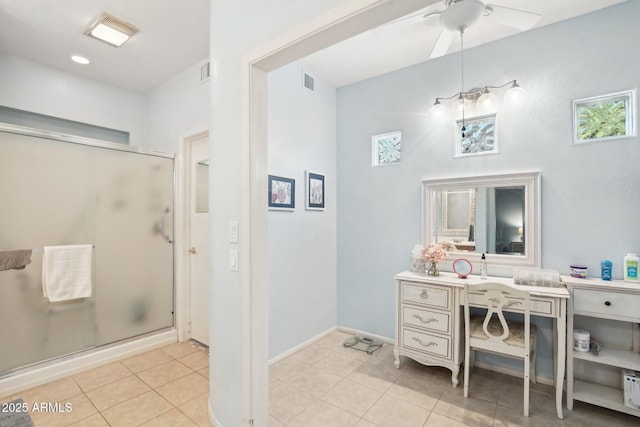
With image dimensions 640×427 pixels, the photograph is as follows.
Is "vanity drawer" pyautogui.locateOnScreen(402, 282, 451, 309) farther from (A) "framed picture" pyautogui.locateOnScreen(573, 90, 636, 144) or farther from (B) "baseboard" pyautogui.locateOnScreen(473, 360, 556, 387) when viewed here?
(A) "framed picture" pyautogui.locateOnScreen(573, 90, 636, 144)

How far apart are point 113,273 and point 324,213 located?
7.26ft

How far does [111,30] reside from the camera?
2.51m

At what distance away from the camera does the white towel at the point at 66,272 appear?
2.51 m

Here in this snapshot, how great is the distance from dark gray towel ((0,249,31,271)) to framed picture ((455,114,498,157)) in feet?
12.2

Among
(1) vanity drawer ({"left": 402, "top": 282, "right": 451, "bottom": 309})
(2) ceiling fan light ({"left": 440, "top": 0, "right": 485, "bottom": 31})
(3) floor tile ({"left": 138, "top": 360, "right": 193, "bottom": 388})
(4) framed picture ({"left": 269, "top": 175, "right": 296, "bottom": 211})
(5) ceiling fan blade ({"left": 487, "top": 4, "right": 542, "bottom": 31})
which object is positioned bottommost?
(3) floor tile ({"left": 138, "top": 360, "right": 193, "bottom": 388})

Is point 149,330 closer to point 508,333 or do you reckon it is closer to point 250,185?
point 250,185

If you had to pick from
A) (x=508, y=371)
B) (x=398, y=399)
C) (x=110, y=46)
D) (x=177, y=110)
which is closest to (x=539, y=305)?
(x=508, y=371)

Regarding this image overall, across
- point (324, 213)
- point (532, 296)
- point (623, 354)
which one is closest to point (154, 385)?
point (324, 213)

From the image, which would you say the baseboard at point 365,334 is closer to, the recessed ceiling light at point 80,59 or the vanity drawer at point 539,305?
the vanity drawer at point 539,305

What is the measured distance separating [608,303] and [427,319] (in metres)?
1.16

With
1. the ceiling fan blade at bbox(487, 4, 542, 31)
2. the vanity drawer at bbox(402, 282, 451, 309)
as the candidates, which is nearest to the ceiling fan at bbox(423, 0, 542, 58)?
the ceiling fan blade at bbox(487, 4, 542, 31)

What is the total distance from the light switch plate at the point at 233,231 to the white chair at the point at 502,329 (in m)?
1.71

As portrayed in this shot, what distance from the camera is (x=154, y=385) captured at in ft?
7.91

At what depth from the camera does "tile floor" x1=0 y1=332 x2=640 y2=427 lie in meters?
1.98
